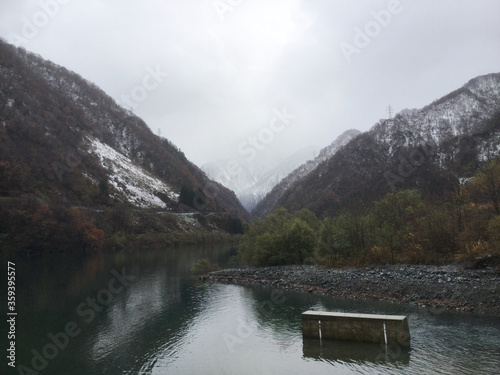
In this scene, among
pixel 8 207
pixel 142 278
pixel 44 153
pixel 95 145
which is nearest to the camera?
pixel 142 278

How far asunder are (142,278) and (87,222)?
52.6 metres

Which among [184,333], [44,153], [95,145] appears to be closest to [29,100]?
[95,145]

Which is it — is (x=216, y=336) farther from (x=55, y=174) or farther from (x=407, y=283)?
(x=55, y=174)

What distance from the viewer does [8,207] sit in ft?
273

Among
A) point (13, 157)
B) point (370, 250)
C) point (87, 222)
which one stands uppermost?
point (13, 157)

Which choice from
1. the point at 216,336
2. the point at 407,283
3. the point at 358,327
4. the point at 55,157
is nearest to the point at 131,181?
the point at 55,157

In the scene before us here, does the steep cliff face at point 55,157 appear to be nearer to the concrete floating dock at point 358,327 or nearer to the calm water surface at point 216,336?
the calm water surface at point 216,336

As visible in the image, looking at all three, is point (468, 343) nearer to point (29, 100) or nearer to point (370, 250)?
point (370, 250)

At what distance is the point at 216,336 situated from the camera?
2495 centimetres

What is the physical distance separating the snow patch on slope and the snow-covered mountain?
70166 mm

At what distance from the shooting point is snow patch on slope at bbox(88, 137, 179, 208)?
158125 mm

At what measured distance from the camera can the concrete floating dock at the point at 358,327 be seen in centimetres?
2000

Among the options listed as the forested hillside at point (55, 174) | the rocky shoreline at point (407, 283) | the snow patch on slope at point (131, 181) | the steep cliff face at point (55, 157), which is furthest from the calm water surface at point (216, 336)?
the snow patch on slope at point (131, 181)

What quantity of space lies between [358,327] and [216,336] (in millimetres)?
9865
